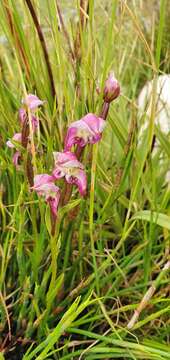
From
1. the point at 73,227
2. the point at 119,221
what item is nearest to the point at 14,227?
the point at 73,227

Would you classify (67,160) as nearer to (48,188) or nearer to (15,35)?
(48,188)

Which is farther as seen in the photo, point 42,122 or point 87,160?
point 42,122

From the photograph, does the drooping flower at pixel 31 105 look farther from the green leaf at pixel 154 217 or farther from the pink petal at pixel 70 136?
the green leaf at pixel 154 217

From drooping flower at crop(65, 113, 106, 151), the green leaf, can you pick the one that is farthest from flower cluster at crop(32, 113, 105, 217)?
the green leaf

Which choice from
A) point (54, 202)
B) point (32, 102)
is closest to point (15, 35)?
point (32, 102)

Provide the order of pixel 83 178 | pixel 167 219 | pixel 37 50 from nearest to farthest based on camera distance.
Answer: pixel 83 178
pixel 167 219
pixel 37 50

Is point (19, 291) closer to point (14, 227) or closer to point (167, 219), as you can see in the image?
point (14, 227)
